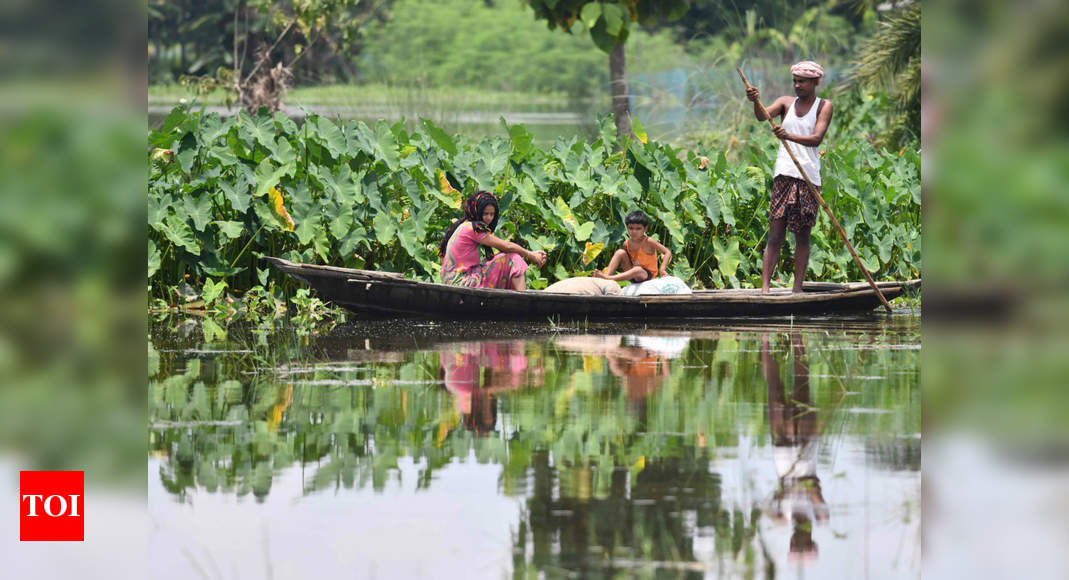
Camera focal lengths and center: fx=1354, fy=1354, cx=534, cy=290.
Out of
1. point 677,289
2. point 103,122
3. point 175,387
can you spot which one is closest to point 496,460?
point 175,387

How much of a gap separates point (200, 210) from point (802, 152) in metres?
4.68

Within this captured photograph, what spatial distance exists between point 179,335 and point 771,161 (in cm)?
610

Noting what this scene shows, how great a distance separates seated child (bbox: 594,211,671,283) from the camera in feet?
34.2

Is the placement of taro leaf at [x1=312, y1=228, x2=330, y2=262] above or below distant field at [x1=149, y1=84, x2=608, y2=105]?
below

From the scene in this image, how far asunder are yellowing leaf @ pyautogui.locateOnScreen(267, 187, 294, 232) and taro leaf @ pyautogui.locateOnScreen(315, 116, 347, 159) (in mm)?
591

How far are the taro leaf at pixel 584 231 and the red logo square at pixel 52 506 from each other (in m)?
8.15

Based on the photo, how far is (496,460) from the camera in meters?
5.19

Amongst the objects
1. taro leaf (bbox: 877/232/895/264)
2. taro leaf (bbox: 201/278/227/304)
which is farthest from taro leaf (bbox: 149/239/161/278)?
taro leaf (bbox: 877/232/895/264)

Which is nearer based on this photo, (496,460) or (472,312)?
(496,460)

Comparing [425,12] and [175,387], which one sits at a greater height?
[425,12]

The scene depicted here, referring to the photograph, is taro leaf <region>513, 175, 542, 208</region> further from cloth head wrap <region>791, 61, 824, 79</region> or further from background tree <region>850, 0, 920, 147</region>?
background tree <region>850, 0, 920, 147</region>

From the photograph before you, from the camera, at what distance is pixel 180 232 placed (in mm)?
10539

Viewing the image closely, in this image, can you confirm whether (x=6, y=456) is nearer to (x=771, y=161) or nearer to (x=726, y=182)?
(x=726, y=182)

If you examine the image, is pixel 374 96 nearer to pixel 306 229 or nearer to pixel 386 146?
pixel 386 146
